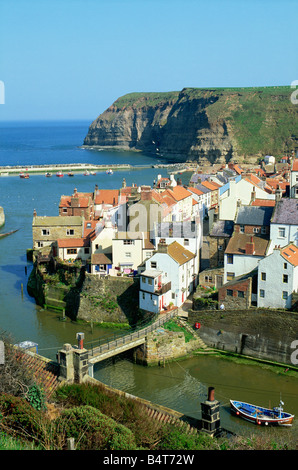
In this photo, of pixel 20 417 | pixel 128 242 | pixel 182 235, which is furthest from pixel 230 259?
pixel 20 417

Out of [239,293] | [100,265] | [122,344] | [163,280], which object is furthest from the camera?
[100,265]

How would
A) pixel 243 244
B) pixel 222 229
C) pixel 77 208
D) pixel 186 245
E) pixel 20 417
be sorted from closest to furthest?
pixel 20 417 < pixel 243 244 < pixel 186 245 < pixel 222 229 < pixel 77 208

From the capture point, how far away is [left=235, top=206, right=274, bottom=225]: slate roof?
45938mm

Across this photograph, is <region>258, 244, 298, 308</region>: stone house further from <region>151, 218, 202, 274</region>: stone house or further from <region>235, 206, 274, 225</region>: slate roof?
→ <region>151, 218, 202, 274</region>: stone house

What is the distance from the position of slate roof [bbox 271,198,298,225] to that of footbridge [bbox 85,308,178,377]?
11398 mm

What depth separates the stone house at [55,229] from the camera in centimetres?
5331

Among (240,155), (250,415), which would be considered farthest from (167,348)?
(240,155)

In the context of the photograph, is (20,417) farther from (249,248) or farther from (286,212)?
(286,212)

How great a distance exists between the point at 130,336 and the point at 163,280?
6.30 meters

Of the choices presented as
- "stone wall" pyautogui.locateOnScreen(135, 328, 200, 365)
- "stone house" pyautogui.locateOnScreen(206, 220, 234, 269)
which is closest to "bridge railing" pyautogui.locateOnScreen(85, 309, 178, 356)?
"stone wall" pyautogui.locateOnScreen(135, 328, 200, 365)

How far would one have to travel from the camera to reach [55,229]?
176ft

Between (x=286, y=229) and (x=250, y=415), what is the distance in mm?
17219

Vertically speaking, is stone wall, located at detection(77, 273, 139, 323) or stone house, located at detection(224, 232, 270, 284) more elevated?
stone house, located at detection(224, 232, 270, 284)
